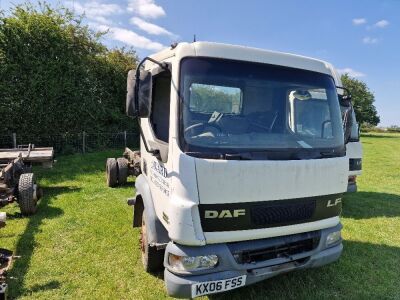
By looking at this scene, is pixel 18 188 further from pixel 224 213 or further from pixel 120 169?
pixel 224 213

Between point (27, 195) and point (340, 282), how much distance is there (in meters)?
5.12

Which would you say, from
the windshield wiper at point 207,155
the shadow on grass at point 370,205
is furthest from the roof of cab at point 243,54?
the shadow on grass at point 370,205

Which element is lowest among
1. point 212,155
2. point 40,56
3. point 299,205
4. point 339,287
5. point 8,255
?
point 339,287

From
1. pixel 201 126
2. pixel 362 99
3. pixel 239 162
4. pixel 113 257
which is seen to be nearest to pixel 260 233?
pixel 239 162

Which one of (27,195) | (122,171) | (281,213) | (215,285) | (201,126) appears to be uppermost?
(201,126)

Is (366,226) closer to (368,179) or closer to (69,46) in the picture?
(368,179)

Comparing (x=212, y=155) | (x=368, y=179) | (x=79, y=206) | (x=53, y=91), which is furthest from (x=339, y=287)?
(x=53, y=91)

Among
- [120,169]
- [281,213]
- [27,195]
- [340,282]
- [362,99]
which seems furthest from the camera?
[362,99]

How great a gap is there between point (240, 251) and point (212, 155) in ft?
3.09

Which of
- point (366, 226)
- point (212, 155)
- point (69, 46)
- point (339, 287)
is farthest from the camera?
point (69, 46)

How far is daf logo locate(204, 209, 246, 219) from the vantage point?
9.56 ft

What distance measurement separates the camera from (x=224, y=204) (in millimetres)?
2938

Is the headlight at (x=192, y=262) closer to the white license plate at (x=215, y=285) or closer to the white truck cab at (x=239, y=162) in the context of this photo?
the white truck cab at (x=239, y=162)

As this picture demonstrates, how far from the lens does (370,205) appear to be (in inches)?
313
